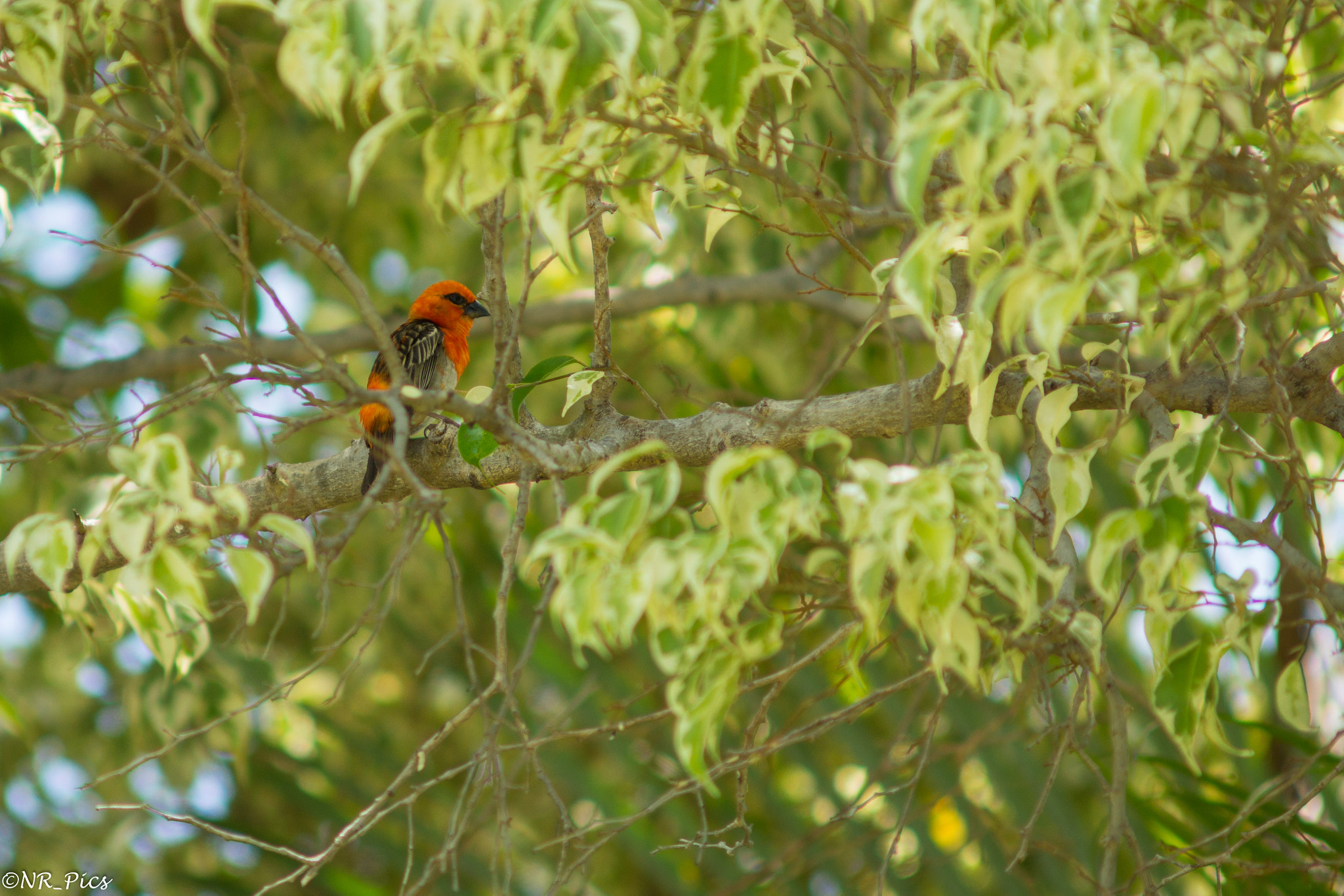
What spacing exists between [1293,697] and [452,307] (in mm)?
3606

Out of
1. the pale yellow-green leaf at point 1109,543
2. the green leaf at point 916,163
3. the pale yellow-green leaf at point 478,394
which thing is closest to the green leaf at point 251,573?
the pale yellow-green leaf at point 478,394

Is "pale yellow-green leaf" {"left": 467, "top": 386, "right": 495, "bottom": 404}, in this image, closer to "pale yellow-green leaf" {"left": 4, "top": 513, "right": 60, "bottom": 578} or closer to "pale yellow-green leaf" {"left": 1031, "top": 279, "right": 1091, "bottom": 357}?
"pale yellow-green leaf" {"left": 4, "top": 513, "right": 60, "bottom": 578}

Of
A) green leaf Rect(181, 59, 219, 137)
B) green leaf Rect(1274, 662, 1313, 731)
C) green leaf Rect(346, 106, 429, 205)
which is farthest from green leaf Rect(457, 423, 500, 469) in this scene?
green leaf Rect(181, 59, 219, 137)

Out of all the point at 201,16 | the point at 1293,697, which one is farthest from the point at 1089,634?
the point at 201,16

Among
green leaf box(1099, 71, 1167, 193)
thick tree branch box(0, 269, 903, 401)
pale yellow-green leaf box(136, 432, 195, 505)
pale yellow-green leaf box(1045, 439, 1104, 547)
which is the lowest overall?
thick tree branch box(0, 269, 903, 401)

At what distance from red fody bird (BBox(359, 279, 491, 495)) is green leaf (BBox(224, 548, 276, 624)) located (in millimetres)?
2562

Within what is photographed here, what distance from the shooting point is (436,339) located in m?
4.36

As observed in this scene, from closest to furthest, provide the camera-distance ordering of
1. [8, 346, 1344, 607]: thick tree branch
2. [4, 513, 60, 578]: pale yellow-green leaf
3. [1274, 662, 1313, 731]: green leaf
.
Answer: [4, 513, 60, 578]: pale yellow-green leaf → [1274, 662, 1313, 731]: green leaf → [8, 346, 1344, 607]: thick tree branch

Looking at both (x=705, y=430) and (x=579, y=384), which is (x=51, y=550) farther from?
(x=705, y=430)

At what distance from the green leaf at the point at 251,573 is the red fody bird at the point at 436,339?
256cm

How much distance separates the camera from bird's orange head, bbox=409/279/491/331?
4547mm

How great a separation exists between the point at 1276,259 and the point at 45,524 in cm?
323

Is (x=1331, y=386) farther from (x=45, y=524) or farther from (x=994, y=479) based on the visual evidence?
(x=45, y=524)

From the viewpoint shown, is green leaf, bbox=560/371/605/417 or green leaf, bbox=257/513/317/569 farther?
green leaf, bbox=560/371/605/417
